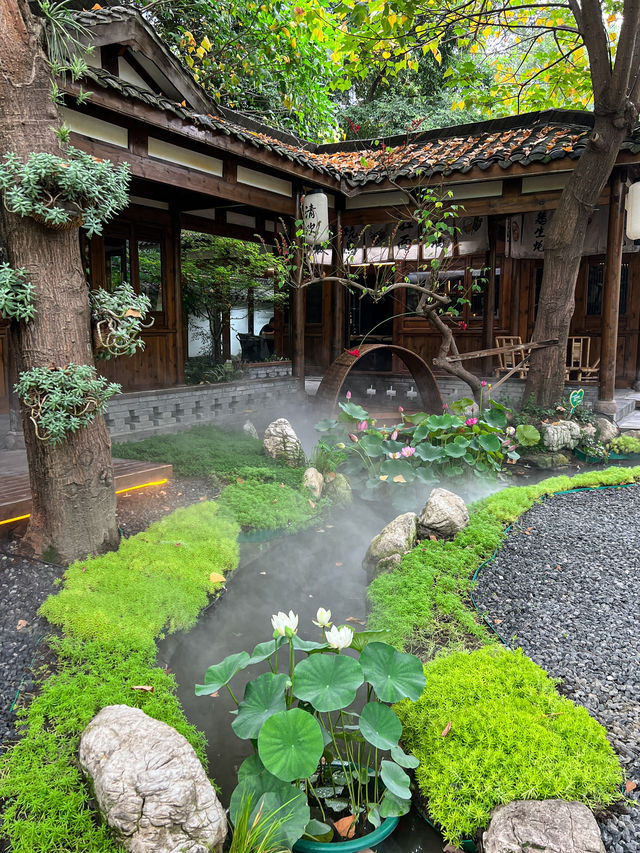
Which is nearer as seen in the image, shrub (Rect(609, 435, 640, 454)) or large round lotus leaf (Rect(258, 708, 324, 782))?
large round lotus leaf (Rect(258, 708, 324, 782))

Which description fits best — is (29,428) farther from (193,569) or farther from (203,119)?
(203,119)

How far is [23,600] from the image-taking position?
137 inches

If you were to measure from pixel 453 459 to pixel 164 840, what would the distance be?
493 centimetres

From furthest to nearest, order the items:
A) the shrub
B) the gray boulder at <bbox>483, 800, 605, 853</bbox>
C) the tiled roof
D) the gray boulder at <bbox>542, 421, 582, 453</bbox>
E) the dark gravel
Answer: the shrub < the gray boulder at <bbox>542, 421, 582, 453</bbox> < the tiled roof < the dark gravel < the gray boulder at <bbox>483, 800, 605, 853</bbox>

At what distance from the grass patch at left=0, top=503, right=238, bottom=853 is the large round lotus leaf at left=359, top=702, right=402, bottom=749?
2.62ft

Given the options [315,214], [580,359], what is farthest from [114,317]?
[580,359]

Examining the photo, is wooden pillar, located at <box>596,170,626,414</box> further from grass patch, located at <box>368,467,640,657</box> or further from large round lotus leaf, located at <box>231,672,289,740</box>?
large round lotus leaf, located at <box>231,672,289,740</box>

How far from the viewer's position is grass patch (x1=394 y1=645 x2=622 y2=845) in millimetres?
2277

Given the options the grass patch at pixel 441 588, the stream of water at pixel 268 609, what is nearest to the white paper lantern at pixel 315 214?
the stream of water at pixel 268 609

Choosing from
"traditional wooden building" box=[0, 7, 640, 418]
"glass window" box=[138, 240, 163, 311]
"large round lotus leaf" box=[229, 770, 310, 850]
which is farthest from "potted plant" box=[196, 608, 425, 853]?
"glass window" box=[138, 240, 163, 311]

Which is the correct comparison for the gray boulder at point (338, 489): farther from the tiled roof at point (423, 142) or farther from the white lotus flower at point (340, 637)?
the tiled roof at point (423, 142)

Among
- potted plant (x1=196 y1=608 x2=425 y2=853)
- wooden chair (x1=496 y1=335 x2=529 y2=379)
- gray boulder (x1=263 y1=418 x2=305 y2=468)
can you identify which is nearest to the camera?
potted plant (x1=196 y1=608 x2=425 y2=853)

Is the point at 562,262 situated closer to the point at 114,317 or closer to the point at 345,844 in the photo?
the point at 114,317

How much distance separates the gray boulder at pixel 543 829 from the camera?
2035 mm
